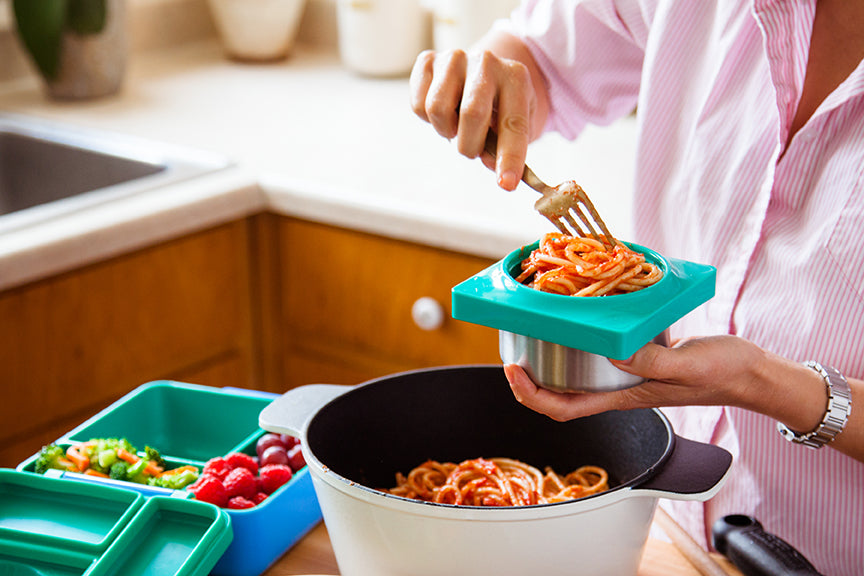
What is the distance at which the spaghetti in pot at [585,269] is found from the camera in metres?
0.79

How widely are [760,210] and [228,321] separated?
43.0 inches

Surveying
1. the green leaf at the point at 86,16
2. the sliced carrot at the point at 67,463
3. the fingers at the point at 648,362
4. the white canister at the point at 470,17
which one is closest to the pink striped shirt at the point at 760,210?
the fingers at the point at 648,362

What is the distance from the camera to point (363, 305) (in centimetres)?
182

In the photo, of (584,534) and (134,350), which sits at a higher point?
(584,534)

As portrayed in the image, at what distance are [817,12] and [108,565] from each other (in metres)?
0.89

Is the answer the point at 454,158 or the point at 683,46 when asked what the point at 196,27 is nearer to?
the point at 454,158

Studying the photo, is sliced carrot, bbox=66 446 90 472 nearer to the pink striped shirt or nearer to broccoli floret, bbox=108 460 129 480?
broccoli floret, bbox=108 460 129 480

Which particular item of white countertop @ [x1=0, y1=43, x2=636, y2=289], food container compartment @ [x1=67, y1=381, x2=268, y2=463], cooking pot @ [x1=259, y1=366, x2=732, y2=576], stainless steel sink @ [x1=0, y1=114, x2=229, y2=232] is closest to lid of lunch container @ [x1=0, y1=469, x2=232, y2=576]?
cooking pot @ [x1=259, y1=366, x2=732, y2=576]

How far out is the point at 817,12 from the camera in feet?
3.59

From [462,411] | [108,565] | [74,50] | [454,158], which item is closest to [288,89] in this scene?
[74,50]

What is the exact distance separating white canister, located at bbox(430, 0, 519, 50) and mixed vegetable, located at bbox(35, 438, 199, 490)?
1.40m

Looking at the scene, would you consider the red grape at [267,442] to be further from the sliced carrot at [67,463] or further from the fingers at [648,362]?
the fingers at [648,362]

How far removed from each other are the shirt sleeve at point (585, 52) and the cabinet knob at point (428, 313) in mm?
426

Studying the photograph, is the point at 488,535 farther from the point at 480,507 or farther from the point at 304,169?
the point at 304,169
